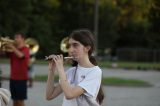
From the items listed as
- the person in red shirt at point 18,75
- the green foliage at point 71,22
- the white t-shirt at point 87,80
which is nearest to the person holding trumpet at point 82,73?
the white t-shirt at point 87,80

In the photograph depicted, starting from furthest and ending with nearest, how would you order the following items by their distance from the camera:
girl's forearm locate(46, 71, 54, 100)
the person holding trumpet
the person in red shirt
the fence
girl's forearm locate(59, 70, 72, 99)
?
the fence
the person in red shirt
girl's forearm locate(46, 71, 54, 100)
the person holding trumpet
girl's forearm locate(59, 70, 72, 99)

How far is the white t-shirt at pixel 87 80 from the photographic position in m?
5.13

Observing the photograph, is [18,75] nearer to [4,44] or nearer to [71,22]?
[4,44]

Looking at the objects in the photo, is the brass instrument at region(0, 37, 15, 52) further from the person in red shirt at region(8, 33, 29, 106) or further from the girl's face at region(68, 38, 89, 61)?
the girl's face at region(68, 38, 89, 61)

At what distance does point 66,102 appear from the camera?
5.15 m

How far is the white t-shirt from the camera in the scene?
513 centimetres

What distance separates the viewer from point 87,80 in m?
5.13

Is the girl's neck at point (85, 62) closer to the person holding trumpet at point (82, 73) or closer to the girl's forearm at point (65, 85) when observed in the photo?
the person holding trumpet at point (82, 73)

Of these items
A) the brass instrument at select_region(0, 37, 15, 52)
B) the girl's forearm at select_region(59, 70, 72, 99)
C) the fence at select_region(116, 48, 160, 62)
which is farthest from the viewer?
the fence at select_region(116, 48, 160, 62)

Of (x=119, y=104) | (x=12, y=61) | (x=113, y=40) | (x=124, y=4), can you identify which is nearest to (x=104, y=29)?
(x=113, y=40)

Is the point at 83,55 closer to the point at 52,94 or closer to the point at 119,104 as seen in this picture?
the point at 52,94

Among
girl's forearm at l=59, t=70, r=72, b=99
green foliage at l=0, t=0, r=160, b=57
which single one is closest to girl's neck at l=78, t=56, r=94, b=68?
girl's forearm at l=59, t=70, r=72, b=99

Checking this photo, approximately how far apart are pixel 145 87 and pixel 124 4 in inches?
1115

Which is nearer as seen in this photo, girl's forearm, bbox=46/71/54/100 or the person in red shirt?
girl's forearm, bbox=46/71/54/100
